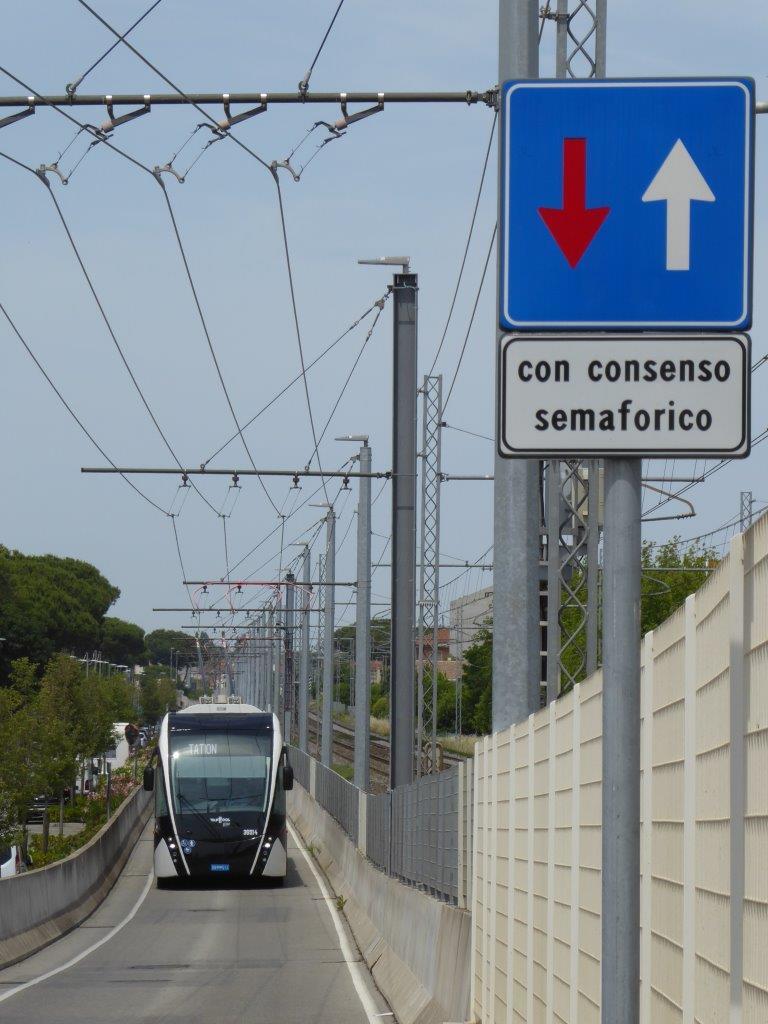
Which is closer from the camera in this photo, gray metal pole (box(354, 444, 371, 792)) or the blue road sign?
the blue road sign

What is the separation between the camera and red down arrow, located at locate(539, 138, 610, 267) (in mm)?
4297

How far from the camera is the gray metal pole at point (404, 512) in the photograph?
86.5ft

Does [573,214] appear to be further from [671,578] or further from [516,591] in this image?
[671,578]

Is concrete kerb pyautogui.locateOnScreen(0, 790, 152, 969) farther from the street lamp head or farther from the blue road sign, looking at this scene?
the blue road sign

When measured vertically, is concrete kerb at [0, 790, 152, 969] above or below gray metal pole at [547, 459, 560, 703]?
below

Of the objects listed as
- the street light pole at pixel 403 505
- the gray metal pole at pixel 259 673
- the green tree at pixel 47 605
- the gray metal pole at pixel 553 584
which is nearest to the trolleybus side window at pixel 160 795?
the street light pole at pixel 403 505

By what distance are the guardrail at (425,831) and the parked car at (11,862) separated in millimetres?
9069

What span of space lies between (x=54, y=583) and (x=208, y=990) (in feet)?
409

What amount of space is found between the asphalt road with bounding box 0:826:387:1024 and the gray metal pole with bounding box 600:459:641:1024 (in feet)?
45.4

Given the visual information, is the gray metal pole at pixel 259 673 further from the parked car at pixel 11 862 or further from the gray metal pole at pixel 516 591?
the gray metal pole at pixel 516 591

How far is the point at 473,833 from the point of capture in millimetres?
13391

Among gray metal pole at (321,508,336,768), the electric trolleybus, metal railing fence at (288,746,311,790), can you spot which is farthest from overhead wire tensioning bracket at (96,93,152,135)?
metal railing fence at (288,746,311,790)

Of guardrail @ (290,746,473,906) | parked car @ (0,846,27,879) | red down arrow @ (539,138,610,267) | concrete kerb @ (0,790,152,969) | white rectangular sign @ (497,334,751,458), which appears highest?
red down arrow @ (539,138,610,267)

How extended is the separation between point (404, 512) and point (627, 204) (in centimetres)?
2249
